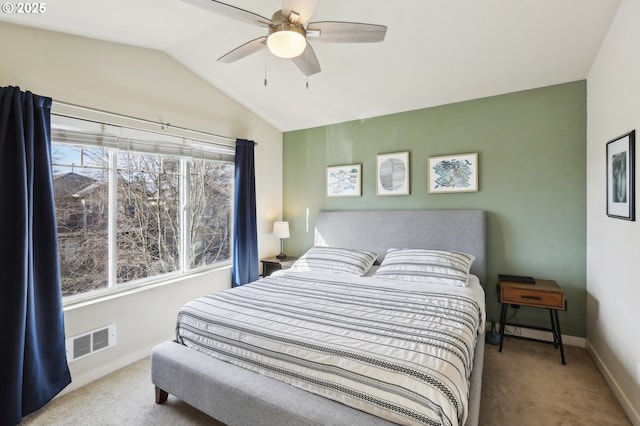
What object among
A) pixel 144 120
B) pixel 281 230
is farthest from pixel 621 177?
pixel 144 120

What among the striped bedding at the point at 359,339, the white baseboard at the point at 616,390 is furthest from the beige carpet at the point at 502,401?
the striped bedding at the point at 359,339

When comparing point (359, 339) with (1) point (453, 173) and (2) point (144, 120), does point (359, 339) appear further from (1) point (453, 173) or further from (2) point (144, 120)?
(2) point (144, 120)

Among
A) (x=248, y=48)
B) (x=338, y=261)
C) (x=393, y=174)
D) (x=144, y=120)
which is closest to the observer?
(x=248, y=48)

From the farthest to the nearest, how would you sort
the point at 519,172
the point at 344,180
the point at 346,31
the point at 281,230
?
the point at 281,230 → the point at 344,180 → the point at 519,172 → the point at 346,31

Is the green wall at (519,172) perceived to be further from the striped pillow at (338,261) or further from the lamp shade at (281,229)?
the lamp shade at (281,229)

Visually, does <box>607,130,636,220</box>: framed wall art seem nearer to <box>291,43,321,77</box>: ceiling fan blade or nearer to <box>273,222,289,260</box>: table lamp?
<box>291,43,321,77</box>: ceiling fan blade

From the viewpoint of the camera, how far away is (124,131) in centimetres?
262

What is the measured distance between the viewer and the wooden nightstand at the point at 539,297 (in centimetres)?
252

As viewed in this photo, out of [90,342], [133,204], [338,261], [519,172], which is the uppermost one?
[519,172]

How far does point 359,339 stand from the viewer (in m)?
1.61

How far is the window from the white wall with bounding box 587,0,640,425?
3.46m

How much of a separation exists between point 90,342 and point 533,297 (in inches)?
144

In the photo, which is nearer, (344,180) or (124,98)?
(124,98)

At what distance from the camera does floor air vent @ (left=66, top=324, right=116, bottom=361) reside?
2271 millimetres
